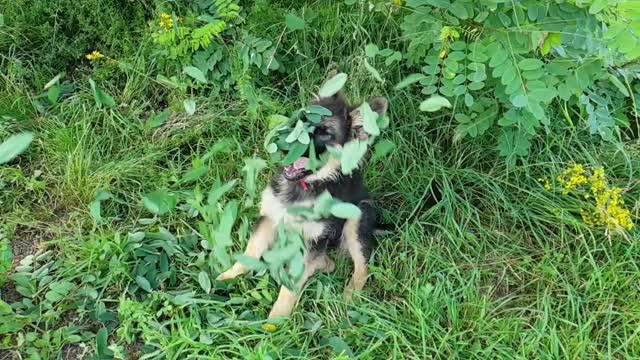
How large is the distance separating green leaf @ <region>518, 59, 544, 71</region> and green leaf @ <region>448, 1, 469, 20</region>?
33cm

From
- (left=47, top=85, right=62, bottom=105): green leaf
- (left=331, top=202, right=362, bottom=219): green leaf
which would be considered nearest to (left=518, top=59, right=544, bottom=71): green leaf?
(left=331, top=202, right=362, bottom=219): green leaf

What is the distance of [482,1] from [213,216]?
1.46 metres

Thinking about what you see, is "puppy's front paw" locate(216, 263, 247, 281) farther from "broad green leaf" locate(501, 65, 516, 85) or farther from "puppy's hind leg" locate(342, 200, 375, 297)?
"broad green leaf" locate(501, 65, 516, 85)

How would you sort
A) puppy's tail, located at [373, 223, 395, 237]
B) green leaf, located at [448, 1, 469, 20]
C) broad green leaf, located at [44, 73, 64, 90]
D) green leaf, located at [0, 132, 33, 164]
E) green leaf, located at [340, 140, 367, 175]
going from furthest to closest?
broad green leaf, located at [44, 73, 64, 90], puppy's tail, located at [373, 223, 395, 237], green leaf, located at [448, 1, 469, 20], green leaf, located at [340, 140, 367, 175], green leaf, located at [0, 132, 33, 164]

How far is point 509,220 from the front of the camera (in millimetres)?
3357

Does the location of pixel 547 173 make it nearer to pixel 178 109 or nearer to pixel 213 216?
pixel 213 216

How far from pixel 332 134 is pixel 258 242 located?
65cm

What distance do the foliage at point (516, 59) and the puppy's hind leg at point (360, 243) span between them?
2.18ft

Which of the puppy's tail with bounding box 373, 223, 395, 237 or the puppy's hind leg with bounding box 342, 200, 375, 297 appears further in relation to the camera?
the puppy's tail with bounding box 373, 223, 395, 237

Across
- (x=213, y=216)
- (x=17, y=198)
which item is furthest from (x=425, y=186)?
(x=17, y=198)

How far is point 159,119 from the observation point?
11.9 ft

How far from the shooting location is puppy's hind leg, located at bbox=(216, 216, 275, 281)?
9.95ft

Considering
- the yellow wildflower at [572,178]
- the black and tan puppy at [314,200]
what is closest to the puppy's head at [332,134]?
the black and tan puppy at [314,200]

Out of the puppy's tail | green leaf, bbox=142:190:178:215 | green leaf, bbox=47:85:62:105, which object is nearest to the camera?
green leaf, bbox=142:190:178:215
